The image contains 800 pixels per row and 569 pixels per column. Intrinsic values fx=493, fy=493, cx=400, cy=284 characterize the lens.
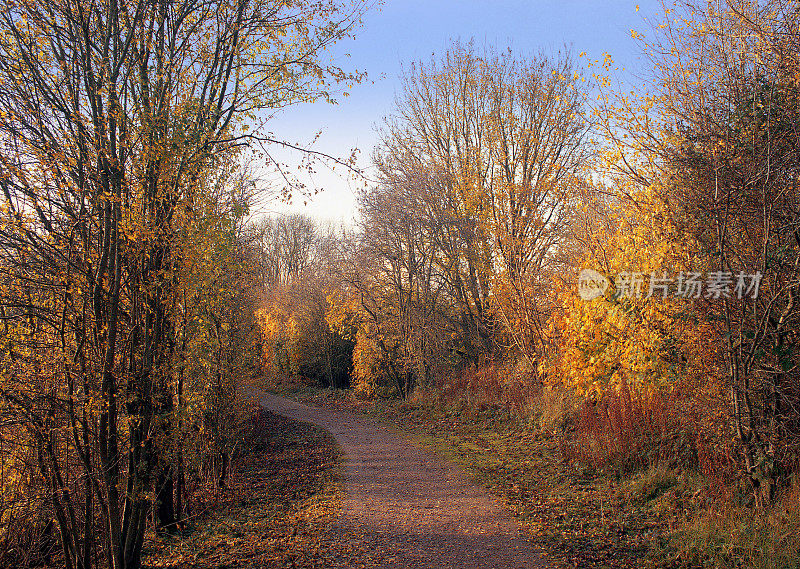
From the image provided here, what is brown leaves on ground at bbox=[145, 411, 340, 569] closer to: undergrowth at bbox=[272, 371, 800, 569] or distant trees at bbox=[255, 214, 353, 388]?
undergrowth at bbox=[272, 371, 800, 569]

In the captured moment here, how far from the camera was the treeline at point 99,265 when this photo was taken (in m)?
5.12

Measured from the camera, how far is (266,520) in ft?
23.9

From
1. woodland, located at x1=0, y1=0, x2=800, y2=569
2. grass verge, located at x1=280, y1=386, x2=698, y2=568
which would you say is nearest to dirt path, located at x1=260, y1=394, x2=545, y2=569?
grass verge, located at x1=280, y1=386, x2=698, y2=568

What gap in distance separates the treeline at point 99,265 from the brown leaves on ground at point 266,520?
2.88 ft

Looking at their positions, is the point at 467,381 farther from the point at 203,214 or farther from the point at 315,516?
the point at 203,214

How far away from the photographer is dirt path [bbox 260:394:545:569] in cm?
524

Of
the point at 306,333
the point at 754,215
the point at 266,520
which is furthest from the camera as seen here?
A: the point at 306,333

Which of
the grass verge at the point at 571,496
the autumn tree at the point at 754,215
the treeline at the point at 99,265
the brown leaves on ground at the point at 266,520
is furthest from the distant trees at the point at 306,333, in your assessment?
the autumn tree at the point at 754,215

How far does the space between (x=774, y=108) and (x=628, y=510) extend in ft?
15.9

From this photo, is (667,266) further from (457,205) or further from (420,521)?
(457,205)

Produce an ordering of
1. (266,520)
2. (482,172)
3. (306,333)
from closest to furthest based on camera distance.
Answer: (266,520) → (482,172) → (306,333)

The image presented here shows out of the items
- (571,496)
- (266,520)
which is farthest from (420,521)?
(266,520)

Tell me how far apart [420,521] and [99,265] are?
493cm

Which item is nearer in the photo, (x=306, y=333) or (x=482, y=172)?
(x=482, y=172)
